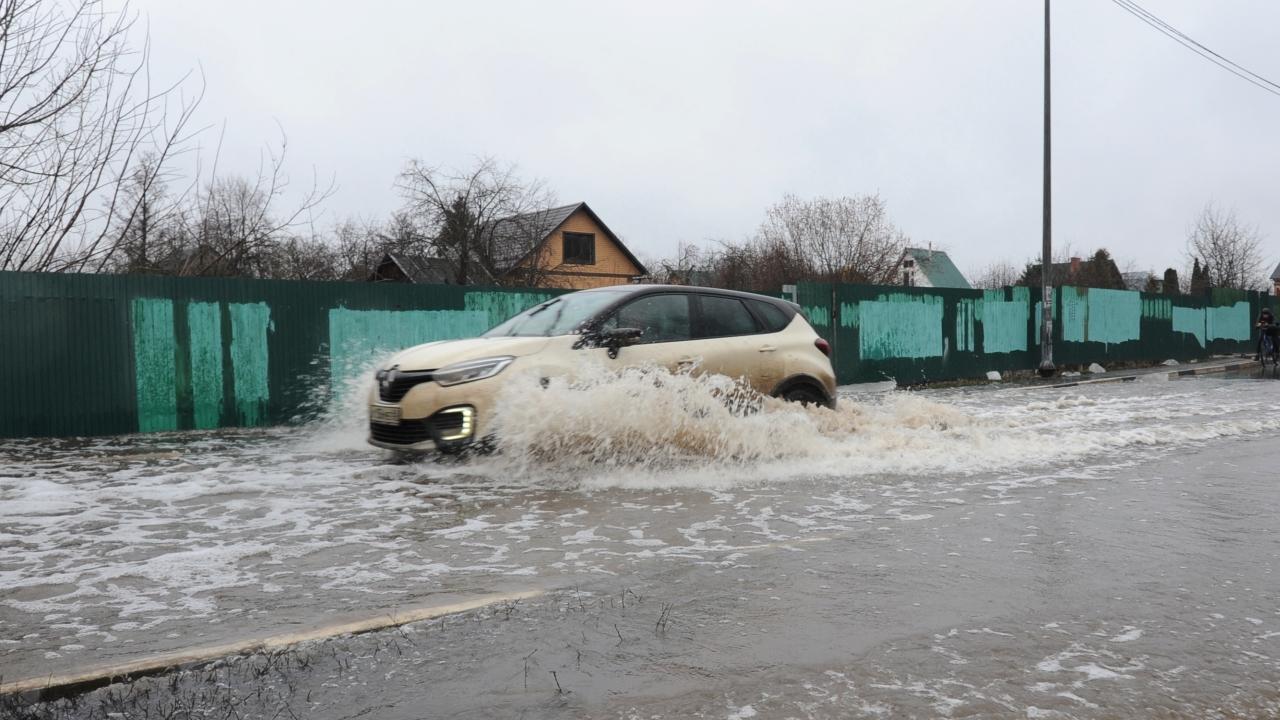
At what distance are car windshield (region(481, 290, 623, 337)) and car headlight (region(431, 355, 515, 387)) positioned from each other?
0.69 metres

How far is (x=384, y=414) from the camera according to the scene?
26.5ft

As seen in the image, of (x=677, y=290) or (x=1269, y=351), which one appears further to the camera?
(x=1269, y=351)

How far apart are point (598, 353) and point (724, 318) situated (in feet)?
5.12

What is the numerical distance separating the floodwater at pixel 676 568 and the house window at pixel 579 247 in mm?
39776

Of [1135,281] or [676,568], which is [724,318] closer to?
[676,568]

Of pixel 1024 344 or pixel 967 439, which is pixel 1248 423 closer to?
pixel 967 439

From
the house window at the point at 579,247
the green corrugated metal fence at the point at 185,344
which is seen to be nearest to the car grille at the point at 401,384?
the green corrugated metal fence at the point at 185,344

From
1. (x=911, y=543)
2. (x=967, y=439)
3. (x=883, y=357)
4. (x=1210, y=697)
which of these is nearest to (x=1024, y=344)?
(x=883, y=357)

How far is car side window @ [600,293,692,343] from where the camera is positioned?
8531 millimetres

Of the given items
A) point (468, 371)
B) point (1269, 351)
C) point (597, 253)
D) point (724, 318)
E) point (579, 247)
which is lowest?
point (1269, 351)

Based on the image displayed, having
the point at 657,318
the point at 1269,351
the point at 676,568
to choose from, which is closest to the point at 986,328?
the point at 1269,351

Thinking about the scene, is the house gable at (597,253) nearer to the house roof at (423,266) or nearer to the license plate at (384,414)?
the house roof at (423,266)

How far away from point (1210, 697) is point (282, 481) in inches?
250

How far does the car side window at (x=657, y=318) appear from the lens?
8.53 metres
